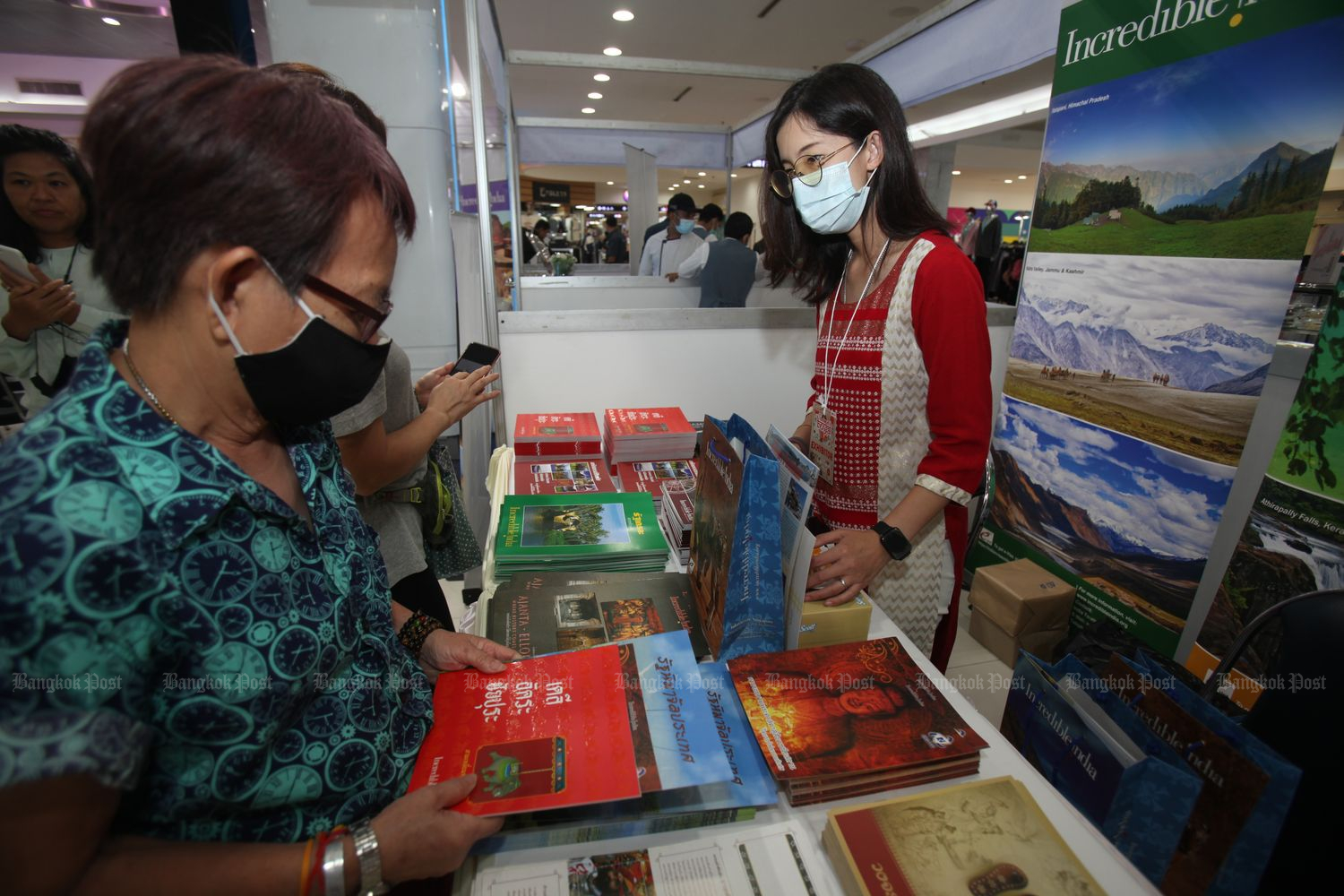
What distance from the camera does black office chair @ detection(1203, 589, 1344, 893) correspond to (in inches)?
41.0

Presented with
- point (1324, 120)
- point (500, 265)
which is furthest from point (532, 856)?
point (1324, 120)

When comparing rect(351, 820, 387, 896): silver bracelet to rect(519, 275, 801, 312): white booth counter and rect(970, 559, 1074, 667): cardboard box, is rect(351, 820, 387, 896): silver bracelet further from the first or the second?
rect(519, 275, 801, 312): white booth counter

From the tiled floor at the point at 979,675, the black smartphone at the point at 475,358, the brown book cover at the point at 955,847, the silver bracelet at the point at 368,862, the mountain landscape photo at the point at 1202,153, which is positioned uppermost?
the mountain landscape photo at the point at 1202,153

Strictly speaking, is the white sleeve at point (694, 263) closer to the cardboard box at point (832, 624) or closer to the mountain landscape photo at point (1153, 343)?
the mountain landscape photo at point (1153, 343)

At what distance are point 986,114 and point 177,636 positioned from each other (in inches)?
251

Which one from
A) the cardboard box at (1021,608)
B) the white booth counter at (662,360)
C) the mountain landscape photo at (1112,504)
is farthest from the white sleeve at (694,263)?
the cardboard box at (1021,608)

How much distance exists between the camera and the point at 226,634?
0.56m

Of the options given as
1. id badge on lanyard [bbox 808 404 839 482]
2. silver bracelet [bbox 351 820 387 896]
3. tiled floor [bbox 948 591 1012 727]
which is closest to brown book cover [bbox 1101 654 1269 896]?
id badge on lanyard [bbox 808 404 839 482]

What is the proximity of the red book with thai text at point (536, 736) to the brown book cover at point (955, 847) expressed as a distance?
259 mm

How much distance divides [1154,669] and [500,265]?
256 cm

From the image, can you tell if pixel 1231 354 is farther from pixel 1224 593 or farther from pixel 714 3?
pixel 714 3

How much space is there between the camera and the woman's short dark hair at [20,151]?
2025 millimetres

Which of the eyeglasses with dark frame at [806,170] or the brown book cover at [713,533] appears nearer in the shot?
the brown book cover at [713,533]

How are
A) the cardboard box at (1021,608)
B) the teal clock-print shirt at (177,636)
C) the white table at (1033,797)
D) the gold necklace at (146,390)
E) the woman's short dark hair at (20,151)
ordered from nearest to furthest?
the teal clock-print shirt at (177,636)
the gold necklace at (146,390)
the white table at (1033,797)
the woman's short dark hair at (20,151)
the cardboard box at (1021,608)
